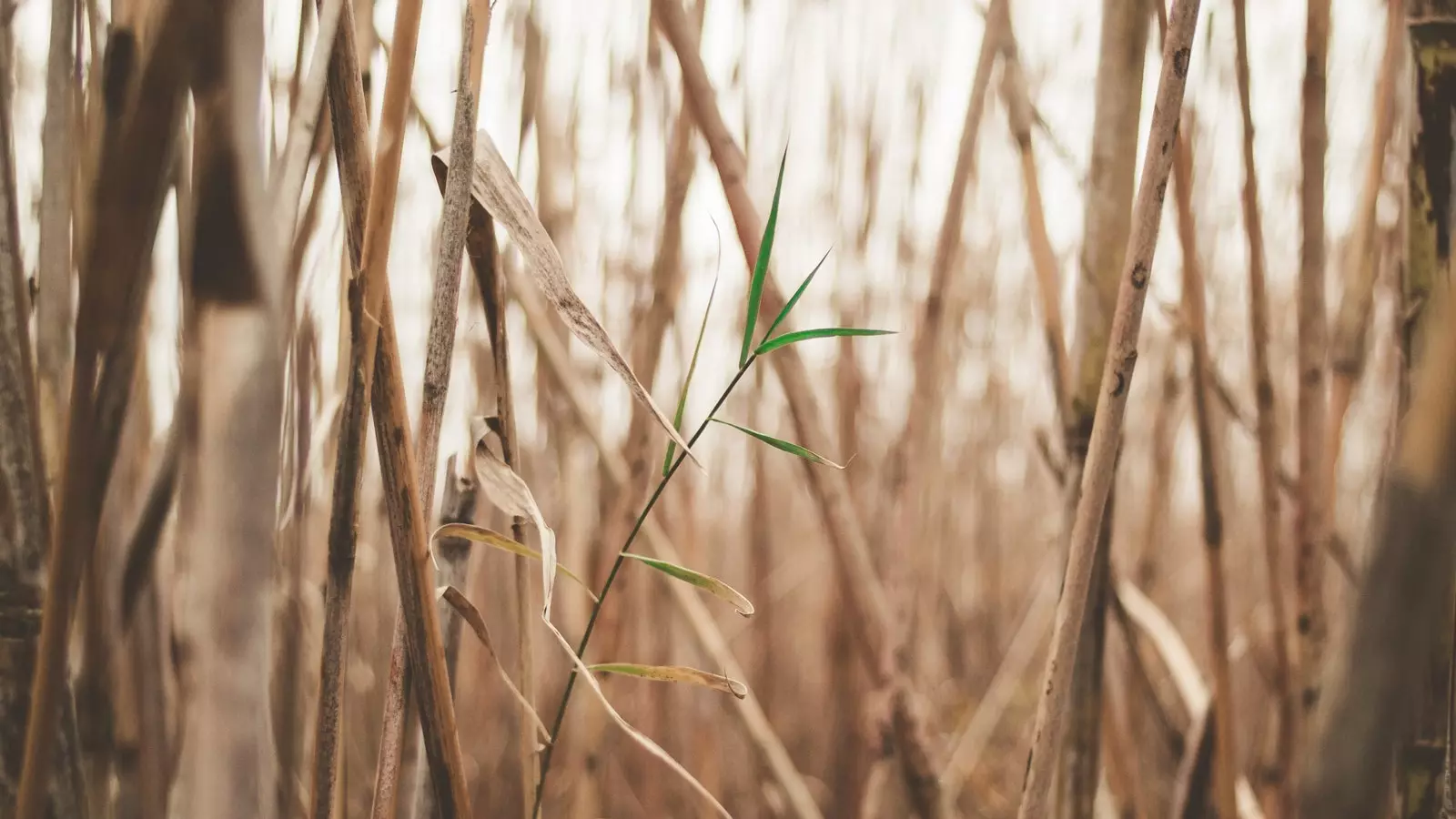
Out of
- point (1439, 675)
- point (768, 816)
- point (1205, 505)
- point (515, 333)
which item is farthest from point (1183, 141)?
point (768, 816)

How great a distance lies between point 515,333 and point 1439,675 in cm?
85

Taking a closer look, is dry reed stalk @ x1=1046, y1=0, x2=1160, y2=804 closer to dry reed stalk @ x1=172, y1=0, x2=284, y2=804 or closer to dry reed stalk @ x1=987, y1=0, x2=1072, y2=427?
dry reed stalk @ x1=987, y1=0, x2=1072, y2=427

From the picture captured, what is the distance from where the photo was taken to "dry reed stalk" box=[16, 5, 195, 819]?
0.91ft

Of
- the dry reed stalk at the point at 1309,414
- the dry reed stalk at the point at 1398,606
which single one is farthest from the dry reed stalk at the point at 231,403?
the dry reed stalk at the point at 1309,414

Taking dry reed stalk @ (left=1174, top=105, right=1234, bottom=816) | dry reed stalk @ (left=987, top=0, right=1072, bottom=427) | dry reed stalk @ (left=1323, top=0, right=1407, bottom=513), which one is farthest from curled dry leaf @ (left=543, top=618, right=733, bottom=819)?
dry reed stalk @ (left=1323, top=0, right=1407, bottom=513)

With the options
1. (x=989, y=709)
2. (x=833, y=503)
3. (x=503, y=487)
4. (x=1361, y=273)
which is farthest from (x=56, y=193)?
(x=989, y=709)

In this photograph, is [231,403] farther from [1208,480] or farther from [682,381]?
[682,381]

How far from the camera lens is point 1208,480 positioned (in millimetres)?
570

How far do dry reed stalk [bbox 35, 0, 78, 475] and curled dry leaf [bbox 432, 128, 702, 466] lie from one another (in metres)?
0.16

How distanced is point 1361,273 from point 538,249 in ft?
1.88

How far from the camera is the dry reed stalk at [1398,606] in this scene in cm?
31

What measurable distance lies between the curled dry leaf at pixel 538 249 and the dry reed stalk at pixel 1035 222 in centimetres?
23

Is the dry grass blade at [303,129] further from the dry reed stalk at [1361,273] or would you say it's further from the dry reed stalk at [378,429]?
the dry reed stalk at [1361,273]

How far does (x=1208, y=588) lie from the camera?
1.94 ft
